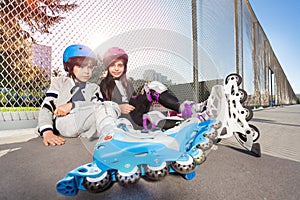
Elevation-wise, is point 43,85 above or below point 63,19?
below

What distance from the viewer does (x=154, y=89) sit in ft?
3.53

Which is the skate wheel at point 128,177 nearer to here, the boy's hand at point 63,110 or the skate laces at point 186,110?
the skate laces at point 186,110

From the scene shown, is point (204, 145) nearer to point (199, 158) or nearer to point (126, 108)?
point (199, 158)

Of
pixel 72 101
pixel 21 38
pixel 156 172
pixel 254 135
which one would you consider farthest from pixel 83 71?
pixel 21 38

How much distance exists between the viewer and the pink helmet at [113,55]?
47.2 inches

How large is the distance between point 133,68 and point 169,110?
46cm

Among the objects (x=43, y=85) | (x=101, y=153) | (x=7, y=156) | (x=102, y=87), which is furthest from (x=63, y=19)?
(x=101, y=153)

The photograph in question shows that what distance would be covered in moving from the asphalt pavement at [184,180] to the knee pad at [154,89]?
0.47 metres

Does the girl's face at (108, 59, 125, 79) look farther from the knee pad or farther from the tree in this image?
the tree

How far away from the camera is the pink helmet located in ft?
3.93

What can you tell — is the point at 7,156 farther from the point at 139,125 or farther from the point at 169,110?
the point at 169,110

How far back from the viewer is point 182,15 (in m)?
2.63

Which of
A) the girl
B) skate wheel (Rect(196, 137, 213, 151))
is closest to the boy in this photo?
the girl

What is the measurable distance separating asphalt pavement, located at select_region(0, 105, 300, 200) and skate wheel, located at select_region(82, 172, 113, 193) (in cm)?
7
